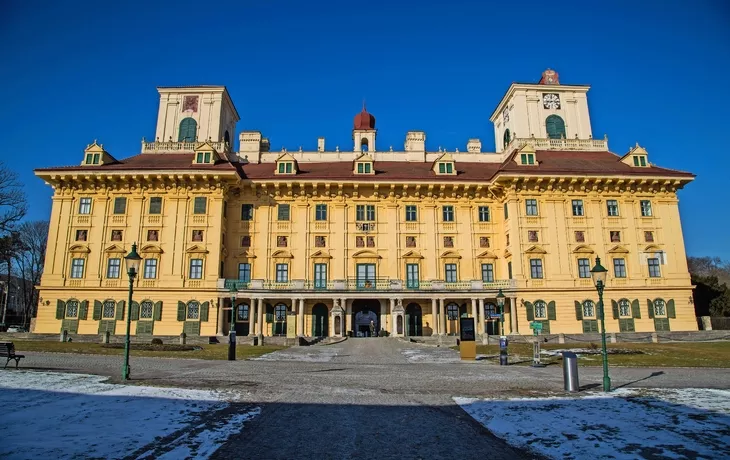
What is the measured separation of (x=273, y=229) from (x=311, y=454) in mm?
38463

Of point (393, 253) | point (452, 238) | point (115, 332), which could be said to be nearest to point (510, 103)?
point (452, 238)

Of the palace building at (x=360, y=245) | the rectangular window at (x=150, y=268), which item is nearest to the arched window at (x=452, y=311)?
the palace building at (x=360, y=245)

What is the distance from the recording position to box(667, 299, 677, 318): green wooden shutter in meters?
41.4

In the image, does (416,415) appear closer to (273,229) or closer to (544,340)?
(544,340)

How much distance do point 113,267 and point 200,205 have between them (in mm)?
9137

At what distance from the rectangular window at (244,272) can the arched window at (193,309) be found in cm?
463

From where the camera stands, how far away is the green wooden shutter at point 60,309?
133 feet

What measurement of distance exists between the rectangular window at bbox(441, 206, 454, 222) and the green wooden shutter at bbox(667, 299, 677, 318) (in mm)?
19876

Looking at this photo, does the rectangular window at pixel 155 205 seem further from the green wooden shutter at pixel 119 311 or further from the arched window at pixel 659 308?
the arched window at pixel 659 308

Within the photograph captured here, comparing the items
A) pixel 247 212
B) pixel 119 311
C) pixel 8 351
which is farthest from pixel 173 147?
pixel 8 351

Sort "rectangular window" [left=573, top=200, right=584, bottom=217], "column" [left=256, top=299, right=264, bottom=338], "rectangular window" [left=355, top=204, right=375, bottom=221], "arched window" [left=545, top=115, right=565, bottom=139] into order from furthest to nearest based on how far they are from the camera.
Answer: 1. "arched window" [left=545, top=115, right=565, bottom=139]
2. "rectangular window" [left=355, top=204, right=375, bottom=221]
3. "rectangular window" [left=573, top=200, right=584, bottom=217]
4. "column" [left=256, top=299, right=264, bottom=338]

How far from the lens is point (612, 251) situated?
42875 millimetres

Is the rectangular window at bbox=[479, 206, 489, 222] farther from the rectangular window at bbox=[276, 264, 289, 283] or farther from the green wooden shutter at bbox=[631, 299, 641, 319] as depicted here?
the rectangular window at bbox=[276, 264, 289, 283]

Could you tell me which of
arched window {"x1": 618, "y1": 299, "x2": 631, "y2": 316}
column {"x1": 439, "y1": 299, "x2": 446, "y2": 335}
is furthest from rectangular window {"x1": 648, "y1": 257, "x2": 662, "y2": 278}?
column {"x1": 439, "y1": 299, "x2": 446, "y2": 335}
